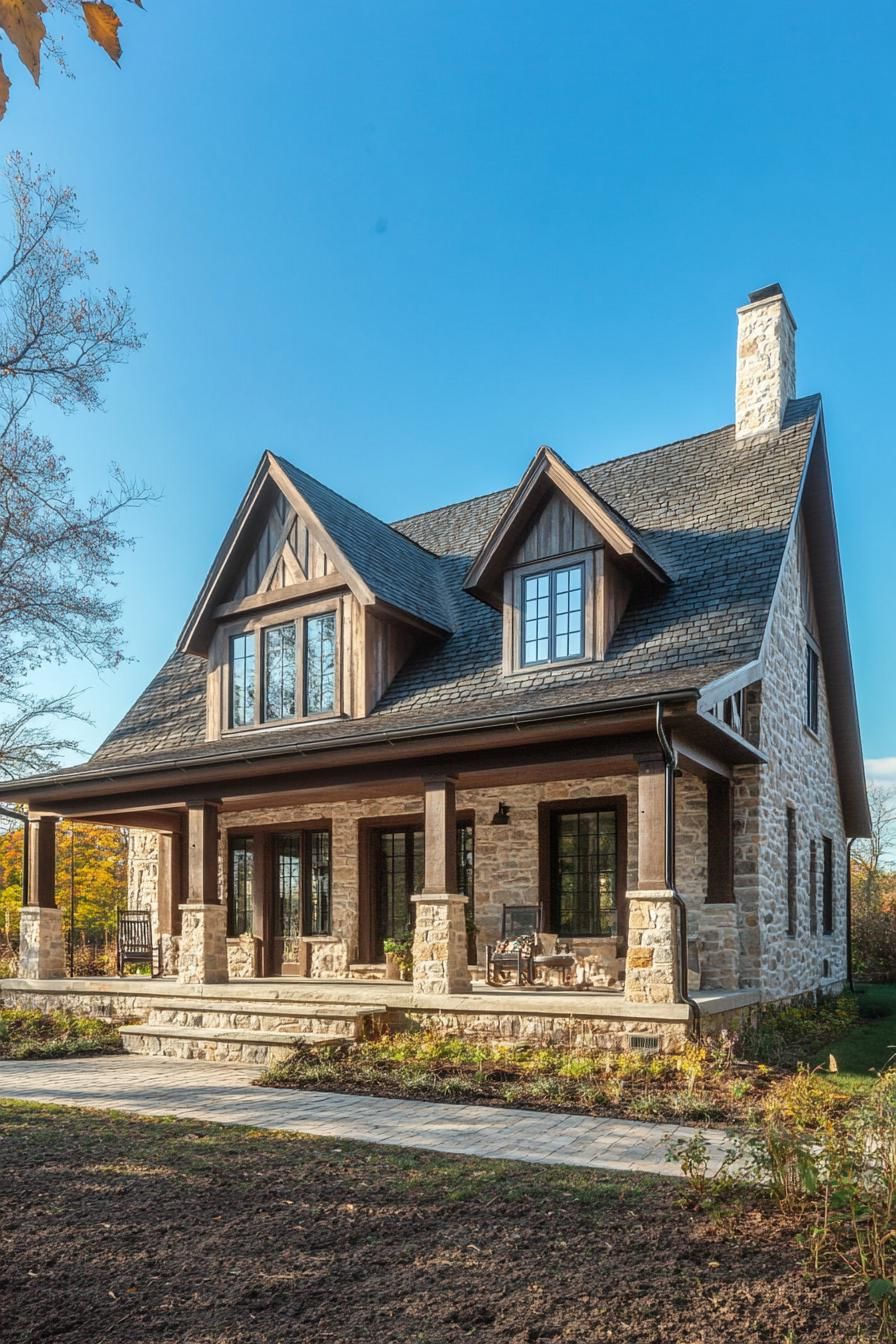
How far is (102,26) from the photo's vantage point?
245cm

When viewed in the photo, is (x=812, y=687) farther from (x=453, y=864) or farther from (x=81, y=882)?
(x=81, y=882)

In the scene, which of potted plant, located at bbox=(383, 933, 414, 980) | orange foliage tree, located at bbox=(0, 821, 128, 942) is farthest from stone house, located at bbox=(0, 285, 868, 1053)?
orange foliage tree, located at bbox=(0, 821, 128, 942)

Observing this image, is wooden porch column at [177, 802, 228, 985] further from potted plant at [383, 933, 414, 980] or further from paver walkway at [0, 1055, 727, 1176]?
paver walkway at [0, 1055, 727, 1176]

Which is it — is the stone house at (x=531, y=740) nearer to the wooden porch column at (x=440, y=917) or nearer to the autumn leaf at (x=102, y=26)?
the wooden porch column at (x=440, y=917)

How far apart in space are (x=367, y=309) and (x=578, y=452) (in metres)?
5.43

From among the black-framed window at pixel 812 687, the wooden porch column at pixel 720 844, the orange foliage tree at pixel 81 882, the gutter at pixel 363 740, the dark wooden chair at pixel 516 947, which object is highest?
the black-framed window at pixel 812 687

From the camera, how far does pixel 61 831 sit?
2797 cm

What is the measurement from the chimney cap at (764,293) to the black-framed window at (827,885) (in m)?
8.39

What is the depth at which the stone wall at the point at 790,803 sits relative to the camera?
39.2ft

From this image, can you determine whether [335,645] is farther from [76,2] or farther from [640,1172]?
[76,2]

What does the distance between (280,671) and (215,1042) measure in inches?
225

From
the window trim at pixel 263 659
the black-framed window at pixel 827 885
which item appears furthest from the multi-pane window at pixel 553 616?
the black-framed window at pixel 827 885

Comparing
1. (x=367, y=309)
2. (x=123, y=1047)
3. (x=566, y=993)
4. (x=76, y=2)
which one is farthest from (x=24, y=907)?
(x=76, y=2)

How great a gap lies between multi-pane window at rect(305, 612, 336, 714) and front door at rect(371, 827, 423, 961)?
223 centimetres
